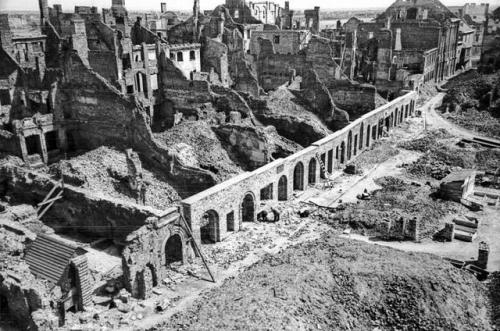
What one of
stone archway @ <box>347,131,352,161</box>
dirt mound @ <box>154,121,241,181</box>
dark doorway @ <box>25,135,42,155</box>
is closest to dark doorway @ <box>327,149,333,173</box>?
stone archway @ <box>347,131,352,161</box>

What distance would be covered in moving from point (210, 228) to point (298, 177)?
8.69m

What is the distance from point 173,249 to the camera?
2142 cm

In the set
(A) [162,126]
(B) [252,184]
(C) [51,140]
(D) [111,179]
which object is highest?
(A) [162,126]

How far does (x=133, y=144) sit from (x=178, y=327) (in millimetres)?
15479

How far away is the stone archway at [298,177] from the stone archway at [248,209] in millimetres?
5245

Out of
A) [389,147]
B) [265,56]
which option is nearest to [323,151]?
[389,147]

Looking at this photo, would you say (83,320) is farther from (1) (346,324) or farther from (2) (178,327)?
(1) (346,324)

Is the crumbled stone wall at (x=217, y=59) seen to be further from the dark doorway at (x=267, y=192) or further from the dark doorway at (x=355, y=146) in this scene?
the dark doorway at (x=267, y=192)

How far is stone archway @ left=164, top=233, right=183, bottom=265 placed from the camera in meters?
21.0

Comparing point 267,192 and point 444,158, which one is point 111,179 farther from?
point 444,158

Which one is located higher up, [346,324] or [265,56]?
[265,56]

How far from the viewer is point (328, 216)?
2598 cm

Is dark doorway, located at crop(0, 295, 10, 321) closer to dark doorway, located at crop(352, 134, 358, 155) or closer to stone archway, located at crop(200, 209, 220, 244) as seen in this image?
stone archway, located at crop(200, 209, 220, 244)

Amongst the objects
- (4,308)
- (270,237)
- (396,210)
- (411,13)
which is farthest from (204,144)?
(411,13)
